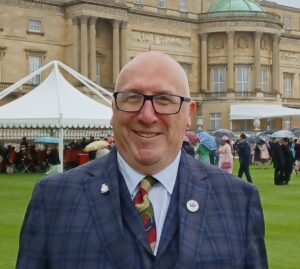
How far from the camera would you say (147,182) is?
311cm

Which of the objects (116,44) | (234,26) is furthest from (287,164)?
(234,26)

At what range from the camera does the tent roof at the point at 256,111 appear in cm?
6166

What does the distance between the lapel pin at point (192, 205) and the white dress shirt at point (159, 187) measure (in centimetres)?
9

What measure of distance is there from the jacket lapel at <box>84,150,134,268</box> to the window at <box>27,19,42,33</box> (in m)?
52.9

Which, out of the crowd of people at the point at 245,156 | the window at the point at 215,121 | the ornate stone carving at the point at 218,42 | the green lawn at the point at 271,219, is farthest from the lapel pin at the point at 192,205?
the ornate stone carving at the point at 218,42

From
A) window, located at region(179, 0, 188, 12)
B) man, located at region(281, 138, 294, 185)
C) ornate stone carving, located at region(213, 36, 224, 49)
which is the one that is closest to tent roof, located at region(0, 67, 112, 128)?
man, located at region(281, 138, 294, 185)

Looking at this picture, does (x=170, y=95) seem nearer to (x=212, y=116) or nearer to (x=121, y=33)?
(x=121, y=33)

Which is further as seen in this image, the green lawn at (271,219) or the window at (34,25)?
the window at (34,25)

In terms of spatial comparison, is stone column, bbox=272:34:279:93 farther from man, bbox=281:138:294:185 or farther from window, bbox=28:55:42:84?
man, bbox=281:138:294:185

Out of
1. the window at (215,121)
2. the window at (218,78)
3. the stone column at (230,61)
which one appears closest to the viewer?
the stone column at (230,61)

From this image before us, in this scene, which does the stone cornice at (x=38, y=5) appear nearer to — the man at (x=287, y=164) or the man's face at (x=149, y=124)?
the man at (x=287, y=164)

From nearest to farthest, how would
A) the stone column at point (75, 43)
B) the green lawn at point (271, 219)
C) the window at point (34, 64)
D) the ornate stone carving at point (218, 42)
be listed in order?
the green lawn at point (271, 219), the window at point (34, 64), the stone column at point (75, 43), the ornate stone carving at point (218, 42)

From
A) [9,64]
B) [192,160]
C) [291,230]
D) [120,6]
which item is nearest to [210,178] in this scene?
[192,160]

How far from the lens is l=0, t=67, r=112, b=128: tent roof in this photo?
24016 mm
